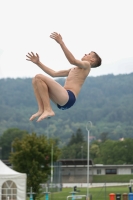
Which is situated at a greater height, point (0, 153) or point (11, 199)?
point (0, 153)

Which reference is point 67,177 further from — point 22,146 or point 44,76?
point 44,76

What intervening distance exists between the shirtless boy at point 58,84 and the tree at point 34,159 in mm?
40692

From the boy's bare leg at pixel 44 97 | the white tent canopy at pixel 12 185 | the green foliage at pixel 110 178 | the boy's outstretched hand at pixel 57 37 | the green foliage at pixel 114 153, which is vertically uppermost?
the green foliage at pixel 114 153

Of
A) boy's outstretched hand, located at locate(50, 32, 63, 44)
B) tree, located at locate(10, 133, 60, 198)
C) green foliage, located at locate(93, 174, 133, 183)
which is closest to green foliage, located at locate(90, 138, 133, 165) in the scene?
green foliage, located at locate(93, 174, 133, 183)

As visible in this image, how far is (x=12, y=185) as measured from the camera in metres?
41.9

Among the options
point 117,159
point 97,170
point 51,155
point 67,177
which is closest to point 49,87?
point 51,155

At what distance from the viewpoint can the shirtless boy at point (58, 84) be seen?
1683cm

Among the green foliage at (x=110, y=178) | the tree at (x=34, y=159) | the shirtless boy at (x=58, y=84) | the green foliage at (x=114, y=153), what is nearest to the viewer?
the shirtless boy at (x=58, y=84)

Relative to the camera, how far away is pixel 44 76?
665 inches

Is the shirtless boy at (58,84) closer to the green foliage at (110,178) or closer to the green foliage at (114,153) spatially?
the green foliage at (110,178)

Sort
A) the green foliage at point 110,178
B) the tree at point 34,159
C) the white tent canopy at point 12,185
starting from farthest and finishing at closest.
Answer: the green foliage at point 110,178 → the tree at point 34,159 → the white tent canopy at point 12,185

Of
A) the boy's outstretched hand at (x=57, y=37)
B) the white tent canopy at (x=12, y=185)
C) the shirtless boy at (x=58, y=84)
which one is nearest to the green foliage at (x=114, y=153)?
the white tent canopy at (x=12, y=185)

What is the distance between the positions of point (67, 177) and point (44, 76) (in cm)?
11243

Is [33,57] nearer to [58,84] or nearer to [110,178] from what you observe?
[58,84]
